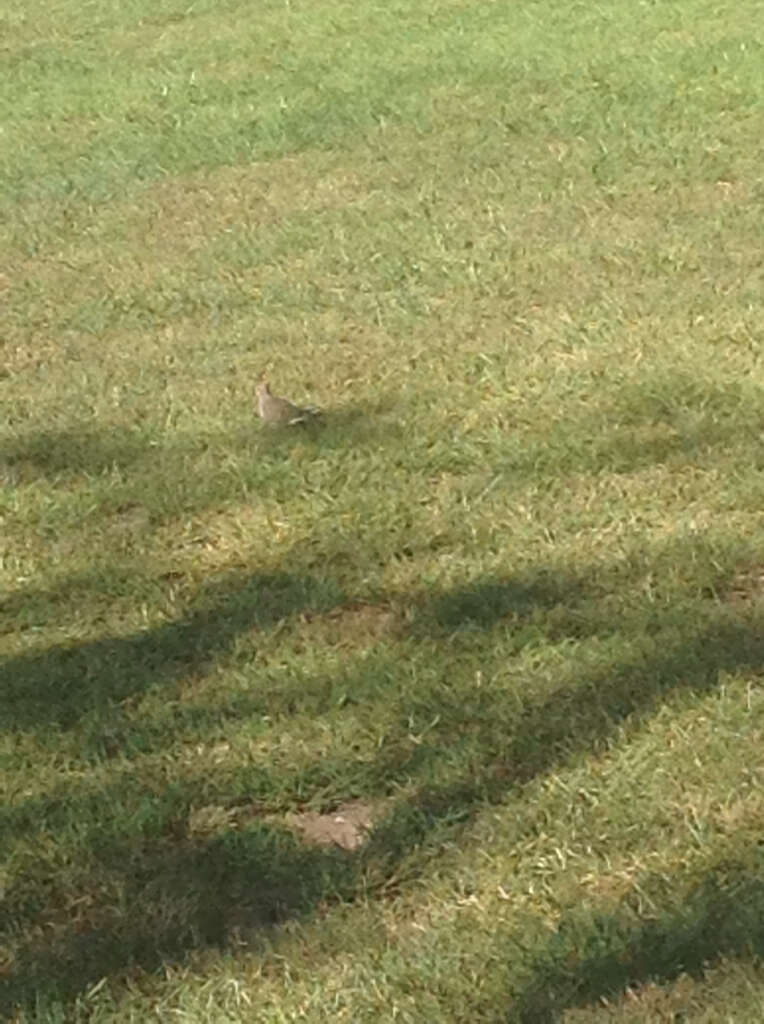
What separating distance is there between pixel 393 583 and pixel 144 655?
63 cm

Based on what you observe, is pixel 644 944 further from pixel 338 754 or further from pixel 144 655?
pixel 144 655

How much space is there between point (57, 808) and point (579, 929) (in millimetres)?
1089

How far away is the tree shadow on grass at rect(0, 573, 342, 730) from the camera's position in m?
4.44

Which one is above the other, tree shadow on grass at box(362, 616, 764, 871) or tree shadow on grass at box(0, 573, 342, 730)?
tree shadow on grass at box(362, 616, 764, 871)

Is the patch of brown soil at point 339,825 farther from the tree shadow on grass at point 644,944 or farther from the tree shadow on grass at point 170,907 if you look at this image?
the tree shadow on grass at point 644,944

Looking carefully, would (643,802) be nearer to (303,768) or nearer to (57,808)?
(303,768)

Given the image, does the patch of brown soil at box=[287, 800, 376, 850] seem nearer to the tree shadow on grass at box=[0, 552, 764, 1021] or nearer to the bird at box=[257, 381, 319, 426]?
the tree shadow on grass at box=[0, 552, 764, 1021]

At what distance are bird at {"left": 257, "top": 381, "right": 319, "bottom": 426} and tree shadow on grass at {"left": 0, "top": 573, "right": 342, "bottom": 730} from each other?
102 cm

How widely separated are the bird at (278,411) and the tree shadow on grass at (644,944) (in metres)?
2.66

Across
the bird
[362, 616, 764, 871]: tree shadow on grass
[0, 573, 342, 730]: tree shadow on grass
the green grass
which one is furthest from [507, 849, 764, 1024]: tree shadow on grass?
the bird

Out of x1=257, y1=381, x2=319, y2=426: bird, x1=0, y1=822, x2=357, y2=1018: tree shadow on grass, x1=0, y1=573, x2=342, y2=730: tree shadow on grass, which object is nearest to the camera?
x1=0, y1=822, x2=357, y2=1018: tree shadow on grass

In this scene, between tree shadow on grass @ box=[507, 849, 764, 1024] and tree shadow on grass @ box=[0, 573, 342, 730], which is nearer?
tree shadow on grass @ box=[507, 849, 764, 1024]

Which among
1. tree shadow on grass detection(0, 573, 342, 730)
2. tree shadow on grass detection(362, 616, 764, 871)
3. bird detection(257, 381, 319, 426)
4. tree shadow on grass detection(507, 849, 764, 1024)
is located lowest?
bird detection(257, 381, 319, 426)

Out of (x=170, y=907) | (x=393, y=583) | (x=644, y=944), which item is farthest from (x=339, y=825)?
(x=393, y=583)
